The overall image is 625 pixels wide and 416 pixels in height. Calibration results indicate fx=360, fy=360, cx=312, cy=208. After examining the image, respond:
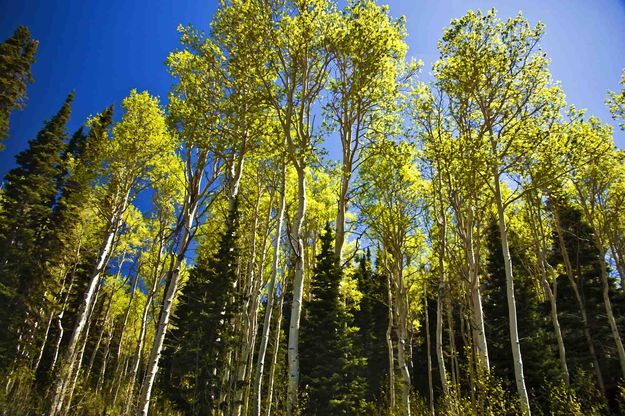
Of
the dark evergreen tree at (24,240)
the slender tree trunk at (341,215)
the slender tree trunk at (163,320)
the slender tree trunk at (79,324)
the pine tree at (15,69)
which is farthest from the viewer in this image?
the pine tree at (15,69)

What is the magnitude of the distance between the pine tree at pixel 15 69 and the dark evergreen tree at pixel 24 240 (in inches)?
121

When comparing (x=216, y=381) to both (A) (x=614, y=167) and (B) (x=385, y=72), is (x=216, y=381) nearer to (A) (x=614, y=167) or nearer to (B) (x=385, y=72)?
(B) (x=385, y=72)

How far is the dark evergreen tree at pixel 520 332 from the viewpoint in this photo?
1570cm

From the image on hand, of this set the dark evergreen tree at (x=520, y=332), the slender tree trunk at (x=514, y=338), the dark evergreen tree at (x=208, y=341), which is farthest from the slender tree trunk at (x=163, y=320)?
the dark evergreen tree at (x=520, y=332)

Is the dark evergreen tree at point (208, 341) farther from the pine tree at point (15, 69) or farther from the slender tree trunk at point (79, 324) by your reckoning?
the pine tree at point (15, 69)

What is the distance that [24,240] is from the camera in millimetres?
20562

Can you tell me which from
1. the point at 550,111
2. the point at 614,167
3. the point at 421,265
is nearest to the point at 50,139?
the point at 421,265

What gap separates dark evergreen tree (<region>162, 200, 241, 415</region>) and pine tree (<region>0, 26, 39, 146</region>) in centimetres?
1595

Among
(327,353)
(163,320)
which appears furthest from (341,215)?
(163,320)

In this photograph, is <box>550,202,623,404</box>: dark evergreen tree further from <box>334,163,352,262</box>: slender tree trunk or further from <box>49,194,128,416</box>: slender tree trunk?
<box>49,194,128,416</box>: slender tree trunk

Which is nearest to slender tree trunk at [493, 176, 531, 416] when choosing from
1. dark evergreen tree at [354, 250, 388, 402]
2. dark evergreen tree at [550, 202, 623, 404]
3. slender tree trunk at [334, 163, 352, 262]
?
slender tree trunk at [334, 163, 352, 262]

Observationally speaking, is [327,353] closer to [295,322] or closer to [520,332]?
[295,322]

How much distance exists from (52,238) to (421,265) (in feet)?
71.6

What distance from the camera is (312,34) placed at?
33.6ft
